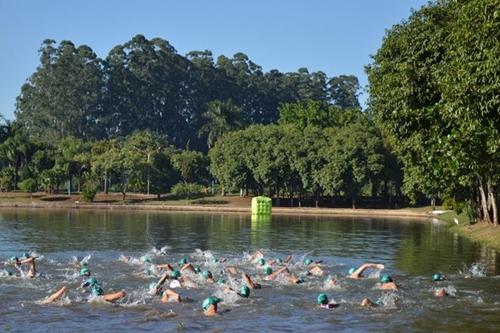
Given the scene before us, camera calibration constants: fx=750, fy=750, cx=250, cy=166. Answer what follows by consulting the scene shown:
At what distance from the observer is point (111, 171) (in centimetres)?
11250

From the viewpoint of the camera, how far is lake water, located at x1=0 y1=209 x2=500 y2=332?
72.0ft

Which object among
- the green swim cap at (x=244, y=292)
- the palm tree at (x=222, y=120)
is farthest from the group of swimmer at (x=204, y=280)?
the palm tree at (x=222, y=120)

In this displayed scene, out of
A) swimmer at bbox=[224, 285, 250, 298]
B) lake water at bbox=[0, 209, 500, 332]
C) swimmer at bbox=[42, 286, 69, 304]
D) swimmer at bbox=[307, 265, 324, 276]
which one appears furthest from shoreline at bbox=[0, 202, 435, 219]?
swimmer at bbox=[42, 286, 69, 304]

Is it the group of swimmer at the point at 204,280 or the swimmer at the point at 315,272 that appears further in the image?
the swimmer at the point at 315,272

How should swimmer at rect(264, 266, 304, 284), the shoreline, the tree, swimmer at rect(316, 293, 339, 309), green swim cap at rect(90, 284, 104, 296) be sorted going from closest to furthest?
swimmer at rect(316, 293, 339, 309) < green swim cap at rect(90, 284, 104, 296) < swimmer at rect(264, 266, 304, 284) < the shoreline < the tree

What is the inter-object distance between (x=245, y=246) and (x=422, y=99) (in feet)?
50.9

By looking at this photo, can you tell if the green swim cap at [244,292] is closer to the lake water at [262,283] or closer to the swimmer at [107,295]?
the lake water at [262,283]

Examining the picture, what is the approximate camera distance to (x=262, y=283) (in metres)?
29.9

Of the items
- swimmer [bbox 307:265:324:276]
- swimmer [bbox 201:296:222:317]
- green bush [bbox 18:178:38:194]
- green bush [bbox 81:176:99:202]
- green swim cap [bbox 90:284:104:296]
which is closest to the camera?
swimmer [bbox 201:296:222:317]

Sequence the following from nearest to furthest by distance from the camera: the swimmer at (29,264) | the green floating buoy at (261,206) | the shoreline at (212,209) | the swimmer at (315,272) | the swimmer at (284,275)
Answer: the swimmer at (284,275) → the swimmer at (29,264) → the swimmer at (315,272) → the green floating buoy at (261,206) → the shoreline at (212,209)

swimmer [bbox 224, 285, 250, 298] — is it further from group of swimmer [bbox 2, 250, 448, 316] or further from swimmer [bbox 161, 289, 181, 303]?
swimmer [bbox 161, 289, 181, 303]

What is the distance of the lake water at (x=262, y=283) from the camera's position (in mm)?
21938

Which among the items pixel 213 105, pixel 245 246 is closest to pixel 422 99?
pixel 245 246

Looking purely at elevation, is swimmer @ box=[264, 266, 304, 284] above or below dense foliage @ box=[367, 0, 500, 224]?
below
